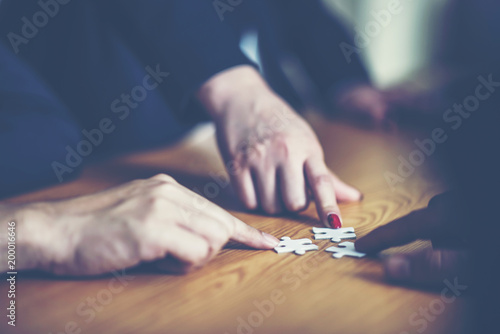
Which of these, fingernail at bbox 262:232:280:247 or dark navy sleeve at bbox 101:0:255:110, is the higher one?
dark navy sleeve at bbox 101:0:255:110

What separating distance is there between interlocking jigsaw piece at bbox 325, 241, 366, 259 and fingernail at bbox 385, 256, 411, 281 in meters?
0.10

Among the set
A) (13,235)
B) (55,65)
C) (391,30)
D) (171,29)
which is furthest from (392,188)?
(391,30)

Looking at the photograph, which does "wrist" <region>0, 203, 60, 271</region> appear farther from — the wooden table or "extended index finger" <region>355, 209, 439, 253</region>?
"extended index finger" <region>355, 209, 439, 253</region>

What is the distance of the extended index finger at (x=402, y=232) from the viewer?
77cm

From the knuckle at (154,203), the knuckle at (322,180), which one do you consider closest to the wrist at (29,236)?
the knuckle at (154,203)

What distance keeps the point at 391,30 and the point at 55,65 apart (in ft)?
11.7

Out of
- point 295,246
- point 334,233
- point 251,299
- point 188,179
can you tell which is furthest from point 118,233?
point 188,179

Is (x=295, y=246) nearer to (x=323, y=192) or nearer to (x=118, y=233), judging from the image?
(x=323, y=192)

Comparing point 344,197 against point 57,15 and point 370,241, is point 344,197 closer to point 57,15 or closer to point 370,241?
point 370,241

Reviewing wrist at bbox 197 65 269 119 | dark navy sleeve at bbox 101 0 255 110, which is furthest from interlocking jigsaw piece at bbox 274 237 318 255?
dark navy sleeve at bbox 101 0 255 110

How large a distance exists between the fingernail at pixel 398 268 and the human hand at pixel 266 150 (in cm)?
25

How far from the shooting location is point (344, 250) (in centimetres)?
85

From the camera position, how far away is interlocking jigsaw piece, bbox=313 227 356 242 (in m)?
0.91

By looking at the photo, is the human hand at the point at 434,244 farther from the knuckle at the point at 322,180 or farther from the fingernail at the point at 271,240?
the knuckle at the point at 322,180
